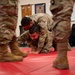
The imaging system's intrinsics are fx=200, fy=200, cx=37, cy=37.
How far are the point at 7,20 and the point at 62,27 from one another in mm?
522

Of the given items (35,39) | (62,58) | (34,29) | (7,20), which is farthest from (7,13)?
(35,39)

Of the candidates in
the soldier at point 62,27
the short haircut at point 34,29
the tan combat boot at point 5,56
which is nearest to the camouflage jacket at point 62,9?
the soldier at point 62,27

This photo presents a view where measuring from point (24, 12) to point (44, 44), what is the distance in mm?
3432

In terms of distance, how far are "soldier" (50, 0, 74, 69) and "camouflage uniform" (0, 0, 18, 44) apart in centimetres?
44

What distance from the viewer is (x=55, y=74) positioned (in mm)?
1206

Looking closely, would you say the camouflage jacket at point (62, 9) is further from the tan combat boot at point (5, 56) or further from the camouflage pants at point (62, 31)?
the tan combat boot at point (5, 56)

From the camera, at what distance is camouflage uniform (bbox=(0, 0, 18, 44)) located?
1609mm

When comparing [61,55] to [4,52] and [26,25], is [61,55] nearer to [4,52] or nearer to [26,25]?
[4,52]

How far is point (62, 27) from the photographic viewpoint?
52.7 inches

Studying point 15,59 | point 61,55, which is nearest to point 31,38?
point 15,59

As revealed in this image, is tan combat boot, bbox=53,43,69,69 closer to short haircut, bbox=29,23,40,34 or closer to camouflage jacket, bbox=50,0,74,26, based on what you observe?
camouflage jacket, bbox=50,0,74,26

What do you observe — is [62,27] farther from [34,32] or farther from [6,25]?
[34,32]

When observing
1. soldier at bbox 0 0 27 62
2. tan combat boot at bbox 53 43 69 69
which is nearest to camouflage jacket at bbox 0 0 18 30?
soldier at bbox 0 0 27 62

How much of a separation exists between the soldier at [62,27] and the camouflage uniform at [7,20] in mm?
435
